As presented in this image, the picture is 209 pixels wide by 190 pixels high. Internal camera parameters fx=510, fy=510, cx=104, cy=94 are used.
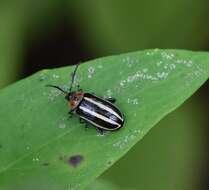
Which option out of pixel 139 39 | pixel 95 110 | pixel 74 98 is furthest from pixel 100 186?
pixel 139 39

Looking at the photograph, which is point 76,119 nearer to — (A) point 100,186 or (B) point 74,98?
(B) point 74,98

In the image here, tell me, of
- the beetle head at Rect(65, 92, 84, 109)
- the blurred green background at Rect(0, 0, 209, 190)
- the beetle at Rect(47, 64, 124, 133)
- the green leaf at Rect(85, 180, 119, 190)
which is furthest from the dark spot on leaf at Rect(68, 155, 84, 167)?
the blurred green background at Rect(0, 0, 209, 190)

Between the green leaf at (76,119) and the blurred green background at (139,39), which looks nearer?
the green leaf at (76,119)

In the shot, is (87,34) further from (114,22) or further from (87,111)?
(87,111)

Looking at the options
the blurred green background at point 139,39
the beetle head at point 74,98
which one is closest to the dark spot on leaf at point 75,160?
the beetle head at point 74,98

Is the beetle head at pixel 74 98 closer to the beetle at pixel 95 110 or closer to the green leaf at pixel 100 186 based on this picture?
the beetle at pixel 95 110

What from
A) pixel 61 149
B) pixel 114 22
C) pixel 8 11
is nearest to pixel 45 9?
pixel 8 11

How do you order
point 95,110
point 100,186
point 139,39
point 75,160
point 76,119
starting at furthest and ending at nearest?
point 139,39
point 100,186
point 95,110
point 76,119
point 75,160
